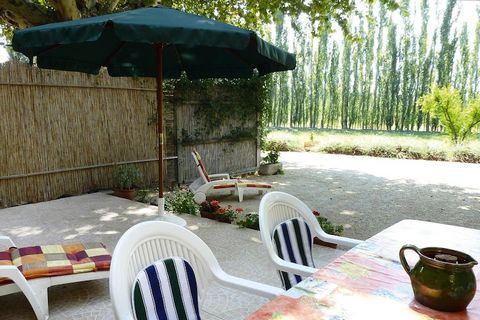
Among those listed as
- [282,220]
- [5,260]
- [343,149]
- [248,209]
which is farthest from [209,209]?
[343,149]

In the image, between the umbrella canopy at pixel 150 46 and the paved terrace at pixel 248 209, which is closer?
the paved terrace at pixel 248 209

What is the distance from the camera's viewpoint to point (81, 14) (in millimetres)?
7105

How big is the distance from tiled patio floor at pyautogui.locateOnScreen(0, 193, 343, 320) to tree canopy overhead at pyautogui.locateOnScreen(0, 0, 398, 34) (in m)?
3.60

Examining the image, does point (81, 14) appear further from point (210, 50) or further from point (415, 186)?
point (415, 186)

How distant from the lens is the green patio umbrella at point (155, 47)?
117 inches

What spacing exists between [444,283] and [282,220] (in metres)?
0.99

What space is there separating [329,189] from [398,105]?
60.0 ft

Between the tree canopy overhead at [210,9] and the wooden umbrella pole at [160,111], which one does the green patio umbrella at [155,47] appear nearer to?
the wooden umbrella pole at [160,111]

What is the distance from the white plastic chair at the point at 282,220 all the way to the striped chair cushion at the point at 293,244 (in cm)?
4

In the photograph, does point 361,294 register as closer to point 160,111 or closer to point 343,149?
point 160,111

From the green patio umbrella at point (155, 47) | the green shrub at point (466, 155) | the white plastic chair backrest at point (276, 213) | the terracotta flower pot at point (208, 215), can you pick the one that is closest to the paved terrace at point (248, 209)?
the terracotta flower pot at point (208, 215)

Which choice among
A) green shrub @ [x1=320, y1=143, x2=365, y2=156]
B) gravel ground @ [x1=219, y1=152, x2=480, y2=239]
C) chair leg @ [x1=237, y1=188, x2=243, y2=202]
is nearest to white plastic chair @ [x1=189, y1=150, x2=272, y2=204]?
chair leg @ [x1=237, y1=188, x2=243, y2=202]

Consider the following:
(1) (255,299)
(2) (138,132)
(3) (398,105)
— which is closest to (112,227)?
(1) (255,299)

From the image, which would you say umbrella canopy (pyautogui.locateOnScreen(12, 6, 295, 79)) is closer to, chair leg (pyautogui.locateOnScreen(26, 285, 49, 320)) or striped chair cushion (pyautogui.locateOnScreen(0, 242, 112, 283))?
striped chair cushion (pyautogui.locateOnScreen(0, 242, 112, 283))
